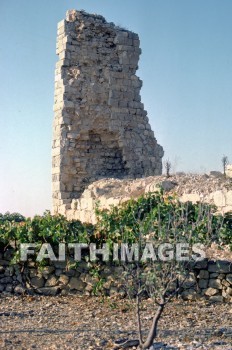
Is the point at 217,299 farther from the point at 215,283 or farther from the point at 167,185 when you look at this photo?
the point at 167,185

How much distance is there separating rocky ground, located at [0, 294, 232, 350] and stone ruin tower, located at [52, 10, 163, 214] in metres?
6.63

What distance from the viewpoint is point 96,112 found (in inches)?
602

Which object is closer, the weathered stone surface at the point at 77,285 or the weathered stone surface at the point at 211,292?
the weathered stone surface at the point at 211,292

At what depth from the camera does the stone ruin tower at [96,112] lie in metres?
14.9

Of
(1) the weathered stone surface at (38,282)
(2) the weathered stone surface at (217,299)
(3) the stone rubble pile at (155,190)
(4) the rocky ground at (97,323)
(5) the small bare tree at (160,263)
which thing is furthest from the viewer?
(3) the stone rubble pile at (155,190)

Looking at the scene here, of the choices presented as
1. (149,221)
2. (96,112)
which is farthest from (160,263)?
(96,112)

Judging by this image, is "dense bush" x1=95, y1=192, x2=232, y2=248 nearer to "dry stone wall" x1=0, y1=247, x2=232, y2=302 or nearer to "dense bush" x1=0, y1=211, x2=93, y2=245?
"dense bush" x1=0, y1=211, x2=93, y2=245

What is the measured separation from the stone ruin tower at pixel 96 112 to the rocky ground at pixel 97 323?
21.7 ft

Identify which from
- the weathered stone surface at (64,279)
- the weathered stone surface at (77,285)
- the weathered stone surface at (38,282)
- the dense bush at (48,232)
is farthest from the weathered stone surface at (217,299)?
the weathered stone surface at (38,282)

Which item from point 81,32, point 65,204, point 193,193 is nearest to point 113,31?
point 81,32

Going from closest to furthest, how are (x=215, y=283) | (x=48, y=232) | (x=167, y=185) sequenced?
(x=215, y=283)
(x=48, y=232)
(x=167, y=185)

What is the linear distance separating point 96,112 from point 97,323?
29.8 ft

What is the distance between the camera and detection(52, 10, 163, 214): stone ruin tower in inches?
587

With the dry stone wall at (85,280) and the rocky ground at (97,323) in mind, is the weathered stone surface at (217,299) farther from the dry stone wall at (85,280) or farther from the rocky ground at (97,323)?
the rocky ground at (97,323)
